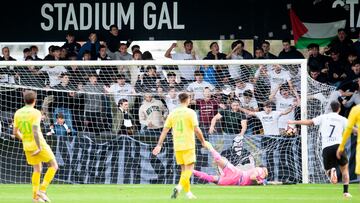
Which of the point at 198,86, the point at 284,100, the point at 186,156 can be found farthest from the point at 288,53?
the point at 186,156

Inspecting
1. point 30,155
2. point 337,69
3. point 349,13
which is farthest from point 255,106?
point 30,155

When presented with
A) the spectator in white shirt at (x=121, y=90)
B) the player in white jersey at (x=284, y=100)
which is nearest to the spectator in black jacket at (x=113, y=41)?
the spectator in white shirt at (x=121, y=90)

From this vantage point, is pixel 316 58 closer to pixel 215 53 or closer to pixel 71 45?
pixel 215 53

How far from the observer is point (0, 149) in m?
24.8

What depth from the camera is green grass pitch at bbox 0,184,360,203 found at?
63.2ft

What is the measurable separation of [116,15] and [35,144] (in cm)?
1067

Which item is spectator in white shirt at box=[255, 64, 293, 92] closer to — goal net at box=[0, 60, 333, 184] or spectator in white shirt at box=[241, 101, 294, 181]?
goal net at box=[0, 60, 333, 184]

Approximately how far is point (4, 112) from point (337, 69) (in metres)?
7.89

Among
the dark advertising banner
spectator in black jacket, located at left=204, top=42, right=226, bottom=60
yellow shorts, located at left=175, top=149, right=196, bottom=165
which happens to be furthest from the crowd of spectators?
yellow shorts, located at left=175, top=149, right=196, bottom=165

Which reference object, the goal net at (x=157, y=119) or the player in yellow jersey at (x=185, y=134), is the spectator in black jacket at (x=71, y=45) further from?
the player in yellow jersey at (x=185, y=134)

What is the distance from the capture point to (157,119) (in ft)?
82.1

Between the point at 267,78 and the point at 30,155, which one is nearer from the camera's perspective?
the point at 30,155

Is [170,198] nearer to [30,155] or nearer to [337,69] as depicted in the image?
[30,155]

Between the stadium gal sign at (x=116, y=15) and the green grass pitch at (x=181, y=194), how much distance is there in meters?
6.26
